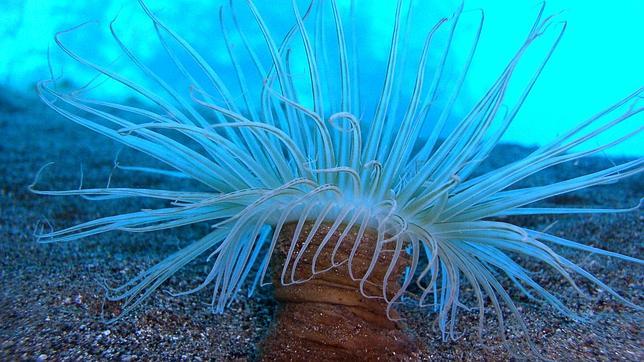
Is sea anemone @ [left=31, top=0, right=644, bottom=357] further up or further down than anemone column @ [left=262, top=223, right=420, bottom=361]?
further up

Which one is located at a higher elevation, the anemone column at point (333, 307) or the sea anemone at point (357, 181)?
the sea anemone at point (357, 181)

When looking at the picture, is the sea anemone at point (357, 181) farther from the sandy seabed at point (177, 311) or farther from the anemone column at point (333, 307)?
the sandy seabed at point (177, 311)

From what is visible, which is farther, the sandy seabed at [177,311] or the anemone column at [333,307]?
the sandy seabed at [177,311]

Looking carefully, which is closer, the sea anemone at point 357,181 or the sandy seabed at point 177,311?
the sea anemone at point 357,181

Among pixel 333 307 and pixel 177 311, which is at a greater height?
pixel 333 307

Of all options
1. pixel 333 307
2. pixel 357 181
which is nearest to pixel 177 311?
pixel 333 307

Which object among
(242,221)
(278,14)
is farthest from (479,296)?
(278,14)

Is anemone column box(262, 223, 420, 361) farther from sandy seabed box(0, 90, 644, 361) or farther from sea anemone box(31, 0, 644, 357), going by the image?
sandy seabed box(0, 90, 644, 361)

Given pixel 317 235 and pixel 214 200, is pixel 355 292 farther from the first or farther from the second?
pixel 214 200

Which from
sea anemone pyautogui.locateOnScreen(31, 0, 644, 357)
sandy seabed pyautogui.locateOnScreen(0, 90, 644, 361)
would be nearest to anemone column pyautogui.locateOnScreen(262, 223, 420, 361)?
sea anemone pyautogui.locateOnScreen(31, 0, 644, 357)

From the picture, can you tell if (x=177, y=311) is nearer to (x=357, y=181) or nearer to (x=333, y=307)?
(x=333, y=307)

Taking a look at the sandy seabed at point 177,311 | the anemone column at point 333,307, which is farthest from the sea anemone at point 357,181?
the sandy seabed at point 177,311

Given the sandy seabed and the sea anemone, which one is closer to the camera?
the sea anemone
